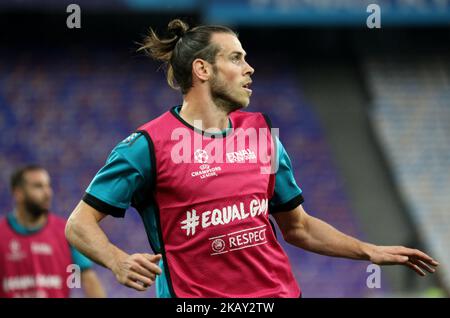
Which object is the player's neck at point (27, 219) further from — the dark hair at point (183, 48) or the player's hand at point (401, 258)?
the player's hand at point (401, 258)

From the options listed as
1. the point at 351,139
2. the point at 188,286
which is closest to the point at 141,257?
the point at 188,286

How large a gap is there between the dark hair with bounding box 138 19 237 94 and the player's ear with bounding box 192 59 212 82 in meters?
0.02

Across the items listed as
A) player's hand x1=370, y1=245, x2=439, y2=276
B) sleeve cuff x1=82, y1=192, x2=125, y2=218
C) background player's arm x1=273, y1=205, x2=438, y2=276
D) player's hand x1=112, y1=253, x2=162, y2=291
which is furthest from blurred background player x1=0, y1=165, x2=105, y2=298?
player's hand x1=112, y1=253, x2=162, y2=291

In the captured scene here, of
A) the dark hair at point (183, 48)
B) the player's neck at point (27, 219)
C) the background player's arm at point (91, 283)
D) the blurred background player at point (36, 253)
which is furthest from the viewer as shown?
the player's neck at point (27, 219)

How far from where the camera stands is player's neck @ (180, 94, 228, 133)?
4.64 meters

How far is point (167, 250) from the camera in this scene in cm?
438

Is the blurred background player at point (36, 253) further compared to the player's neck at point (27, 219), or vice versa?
the player's neck at point (27, 219)

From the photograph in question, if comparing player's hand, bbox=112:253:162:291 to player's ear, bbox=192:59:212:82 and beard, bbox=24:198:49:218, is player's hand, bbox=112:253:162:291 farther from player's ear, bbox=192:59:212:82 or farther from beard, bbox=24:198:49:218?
beard, bbox=24:198:49:218

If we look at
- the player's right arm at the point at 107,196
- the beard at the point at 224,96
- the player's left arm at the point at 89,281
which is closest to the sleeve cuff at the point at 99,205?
the player's right arm at the point at 107,196

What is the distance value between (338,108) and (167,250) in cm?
1351

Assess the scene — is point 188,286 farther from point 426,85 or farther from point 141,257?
point 426,85

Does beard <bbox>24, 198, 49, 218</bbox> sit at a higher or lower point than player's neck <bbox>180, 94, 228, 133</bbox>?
lower

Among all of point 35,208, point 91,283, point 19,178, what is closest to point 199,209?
point 91,283

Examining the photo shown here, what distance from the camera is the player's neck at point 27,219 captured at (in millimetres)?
8203
